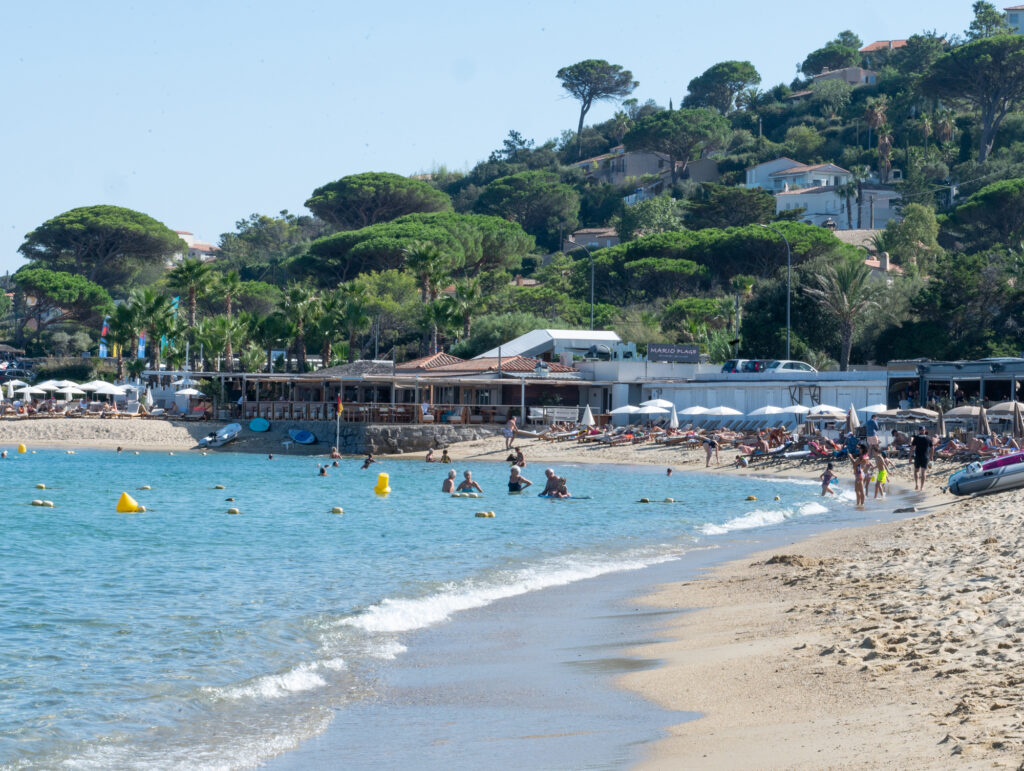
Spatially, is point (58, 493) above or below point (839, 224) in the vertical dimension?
below

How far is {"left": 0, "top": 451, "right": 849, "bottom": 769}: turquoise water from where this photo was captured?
365 inches

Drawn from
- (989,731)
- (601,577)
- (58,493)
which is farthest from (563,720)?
(58,493)

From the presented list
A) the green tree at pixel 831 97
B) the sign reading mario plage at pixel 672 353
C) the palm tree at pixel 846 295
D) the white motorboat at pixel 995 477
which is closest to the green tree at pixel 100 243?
the sign reading mario plage at pixel 672 353

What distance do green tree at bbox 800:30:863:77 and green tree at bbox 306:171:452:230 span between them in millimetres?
72766

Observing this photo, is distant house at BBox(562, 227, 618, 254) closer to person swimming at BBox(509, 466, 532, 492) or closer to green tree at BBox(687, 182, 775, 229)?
green tree at BBox(687, 182, 775, 229)

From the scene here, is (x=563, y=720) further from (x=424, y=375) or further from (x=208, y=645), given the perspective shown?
(x=424, y=375)

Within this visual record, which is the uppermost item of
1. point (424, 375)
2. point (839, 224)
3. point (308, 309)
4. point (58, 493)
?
point (839, 224)

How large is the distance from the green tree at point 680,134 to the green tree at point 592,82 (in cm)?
2877

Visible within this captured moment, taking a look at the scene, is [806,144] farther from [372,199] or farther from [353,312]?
[353,312]

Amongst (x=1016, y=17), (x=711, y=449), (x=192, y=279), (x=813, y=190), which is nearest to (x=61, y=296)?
(x=192, y=279)

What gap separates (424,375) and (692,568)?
41224mm

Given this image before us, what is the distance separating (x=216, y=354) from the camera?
68312mm

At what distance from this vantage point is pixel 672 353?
193 ft

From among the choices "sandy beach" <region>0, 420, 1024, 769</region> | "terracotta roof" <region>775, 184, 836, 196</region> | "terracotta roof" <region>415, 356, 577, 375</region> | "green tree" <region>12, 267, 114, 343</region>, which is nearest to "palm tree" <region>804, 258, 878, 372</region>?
"terracotta roof" <region>415, 356, 577, 375</region>
